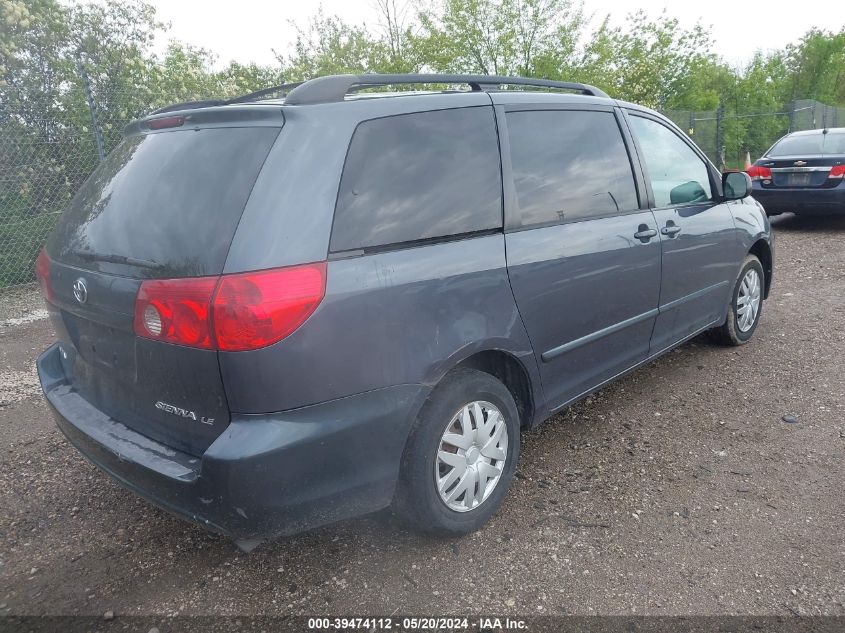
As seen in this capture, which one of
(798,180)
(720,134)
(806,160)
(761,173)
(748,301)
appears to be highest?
(720,134)

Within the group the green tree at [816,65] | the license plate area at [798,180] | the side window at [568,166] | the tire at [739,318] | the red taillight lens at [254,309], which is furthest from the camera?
the green tree at [816,65]

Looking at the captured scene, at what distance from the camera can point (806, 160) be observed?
29.1 ft

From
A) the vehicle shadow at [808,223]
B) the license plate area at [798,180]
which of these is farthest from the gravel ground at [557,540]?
the vehicle shadow at [808,223]

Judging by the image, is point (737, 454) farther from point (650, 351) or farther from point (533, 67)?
point (533, 67)

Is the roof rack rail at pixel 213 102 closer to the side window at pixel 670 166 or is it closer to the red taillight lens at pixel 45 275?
the red taillight lens at pixel 45 275

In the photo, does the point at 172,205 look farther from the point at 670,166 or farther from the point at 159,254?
the point at 670,166

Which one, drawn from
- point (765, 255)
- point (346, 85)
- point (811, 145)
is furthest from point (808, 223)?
point (346, 85)

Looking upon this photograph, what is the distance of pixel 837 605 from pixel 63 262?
311cm

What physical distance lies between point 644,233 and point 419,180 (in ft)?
5.20

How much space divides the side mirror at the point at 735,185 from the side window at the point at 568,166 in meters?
1.17

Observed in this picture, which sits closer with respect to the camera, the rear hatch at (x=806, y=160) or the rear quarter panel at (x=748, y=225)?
the rear quarter panel at (x=748, y=225)

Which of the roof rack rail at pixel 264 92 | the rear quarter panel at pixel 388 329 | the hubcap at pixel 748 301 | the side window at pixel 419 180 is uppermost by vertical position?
the roof rack rail at pixel 264 92

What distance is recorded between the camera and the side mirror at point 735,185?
421 cm

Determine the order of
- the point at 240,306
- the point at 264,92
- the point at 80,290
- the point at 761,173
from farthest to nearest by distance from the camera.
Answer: the point at 761,173
the point at 264,92
the point at 80,290
the point at 240,306
